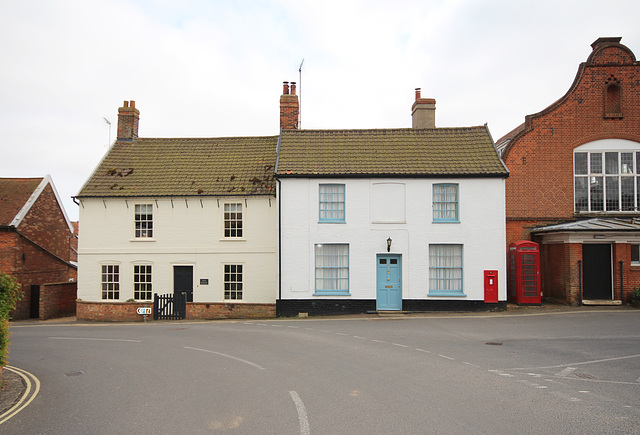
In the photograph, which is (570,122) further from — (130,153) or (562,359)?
(130,153)

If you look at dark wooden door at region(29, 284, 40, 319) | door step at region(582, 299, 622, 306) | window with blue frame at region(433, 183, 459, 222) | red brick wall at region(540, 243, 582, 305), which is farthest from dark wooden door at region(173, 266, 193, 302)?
door step at region(582, 299, 622, 306)

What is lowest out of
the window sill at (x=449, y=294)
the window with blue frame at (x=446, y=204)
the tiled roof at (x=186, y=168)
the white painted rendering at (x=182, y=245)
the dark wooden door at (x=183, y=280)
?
the window sill at (x=449, y=294)

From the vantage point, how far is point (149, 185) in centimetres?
2600

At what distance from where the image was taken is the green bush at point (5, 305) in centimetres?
952

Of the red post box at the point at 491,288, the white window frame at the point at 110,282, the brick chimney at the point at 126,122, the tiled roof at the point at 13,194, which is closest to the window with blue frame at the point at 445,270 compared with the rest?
the red post box at the point at 491,288

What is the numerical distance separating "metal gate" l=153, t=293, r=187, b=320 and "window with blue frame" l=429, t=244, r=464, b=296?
1163 cm

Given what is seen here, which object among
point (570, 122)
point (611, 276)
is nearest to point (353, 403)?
point (611, 276)

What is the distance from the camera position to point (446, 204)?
22.8 metres

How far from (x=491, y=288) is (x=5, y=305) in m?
18.4

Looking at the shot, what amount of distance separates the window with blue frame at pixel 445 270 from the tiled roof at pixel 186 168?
8643 mm

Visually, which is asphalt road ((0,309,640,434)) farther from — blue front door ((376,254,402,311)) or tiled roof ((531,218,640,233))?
tiled roof ((531,218,640,233))

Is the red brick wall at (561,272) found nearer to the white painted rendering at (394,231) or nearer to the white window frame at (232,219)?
the white painted rendering at (394,231)

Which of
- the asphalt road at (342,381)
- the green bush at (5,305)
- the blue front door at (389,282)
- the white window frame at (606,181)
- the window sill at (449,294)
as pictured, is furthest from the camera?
the white window frame at (606,181)

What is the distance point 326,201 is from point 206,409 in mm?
15926
